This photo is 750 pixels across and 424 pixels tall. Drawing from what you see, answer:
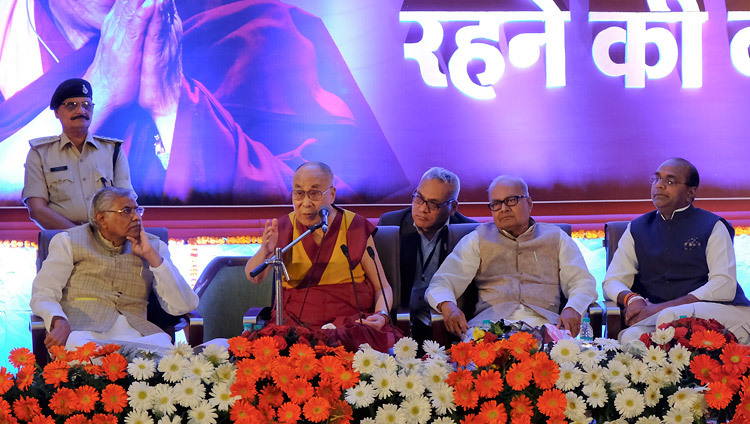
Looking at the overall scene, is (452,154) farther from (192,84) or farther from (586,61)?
(192,84)

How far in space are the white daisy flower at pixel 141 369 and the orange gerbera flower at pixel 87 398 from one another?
11 centimetres

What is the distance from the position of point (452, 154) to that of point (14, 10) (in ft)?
9.94

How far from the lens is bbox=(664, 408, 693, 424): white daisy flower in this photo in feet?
7.42

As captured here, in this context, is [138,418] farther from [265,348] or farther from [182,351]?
[265,348]

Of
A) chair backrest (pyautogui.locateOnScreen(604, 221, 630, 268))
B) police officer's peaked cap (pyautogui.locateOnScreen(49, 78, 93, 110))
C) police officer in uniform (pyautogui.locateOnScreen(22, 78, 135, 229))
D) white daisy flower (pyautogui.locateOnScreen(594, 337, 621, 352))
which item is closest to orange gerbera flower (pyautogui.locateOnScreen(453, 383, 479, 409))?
white daisy flower (pyautogui.locateOnScreen(594, 337, 621, 352))

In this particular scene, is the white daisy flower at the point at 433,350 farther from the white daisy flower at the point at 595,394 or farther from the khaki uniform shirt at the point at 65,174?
the khaki uniform shirt at the point at 65,174

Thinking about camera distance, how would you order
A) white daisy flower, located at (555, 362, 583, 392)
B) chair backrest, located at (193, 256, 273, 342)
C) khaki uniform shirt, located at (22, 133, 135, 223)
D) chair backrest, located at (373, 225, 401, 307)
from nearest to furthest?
white daisy flower, located at (555, 362, 583, 392) → chair backrest, located at (373, 225, 401, 307) → chair backrest, located at (193, 256, 273, 342) → khaki uniform shirt, located at (22, 133, 135, 223)

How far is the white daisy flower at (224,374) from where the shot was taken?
2.31 metres

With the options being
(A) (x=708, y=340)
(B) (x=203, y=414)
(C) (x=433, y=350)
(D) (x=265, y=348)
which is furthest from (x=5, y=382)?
(A) (x=708, y=340)

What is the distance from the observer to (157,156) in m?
5.46

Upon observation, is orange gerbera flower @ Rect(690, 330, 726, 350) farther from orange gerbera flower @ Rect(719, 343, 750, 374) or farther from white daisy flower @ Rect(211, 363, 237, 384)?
white daisy flower @ Rect(211, 363, 237, 384)

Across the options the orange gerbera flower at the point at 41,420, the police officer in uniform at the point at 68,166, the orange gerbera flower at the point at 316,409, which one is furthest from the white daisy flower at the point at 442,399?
the police officer in uniform at the point at 68,166

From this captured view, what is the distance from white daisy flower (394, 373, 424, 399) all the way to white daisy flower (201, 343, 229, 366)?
503 mm

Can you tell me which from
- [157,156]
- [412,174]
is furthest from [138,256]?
[412,174]
